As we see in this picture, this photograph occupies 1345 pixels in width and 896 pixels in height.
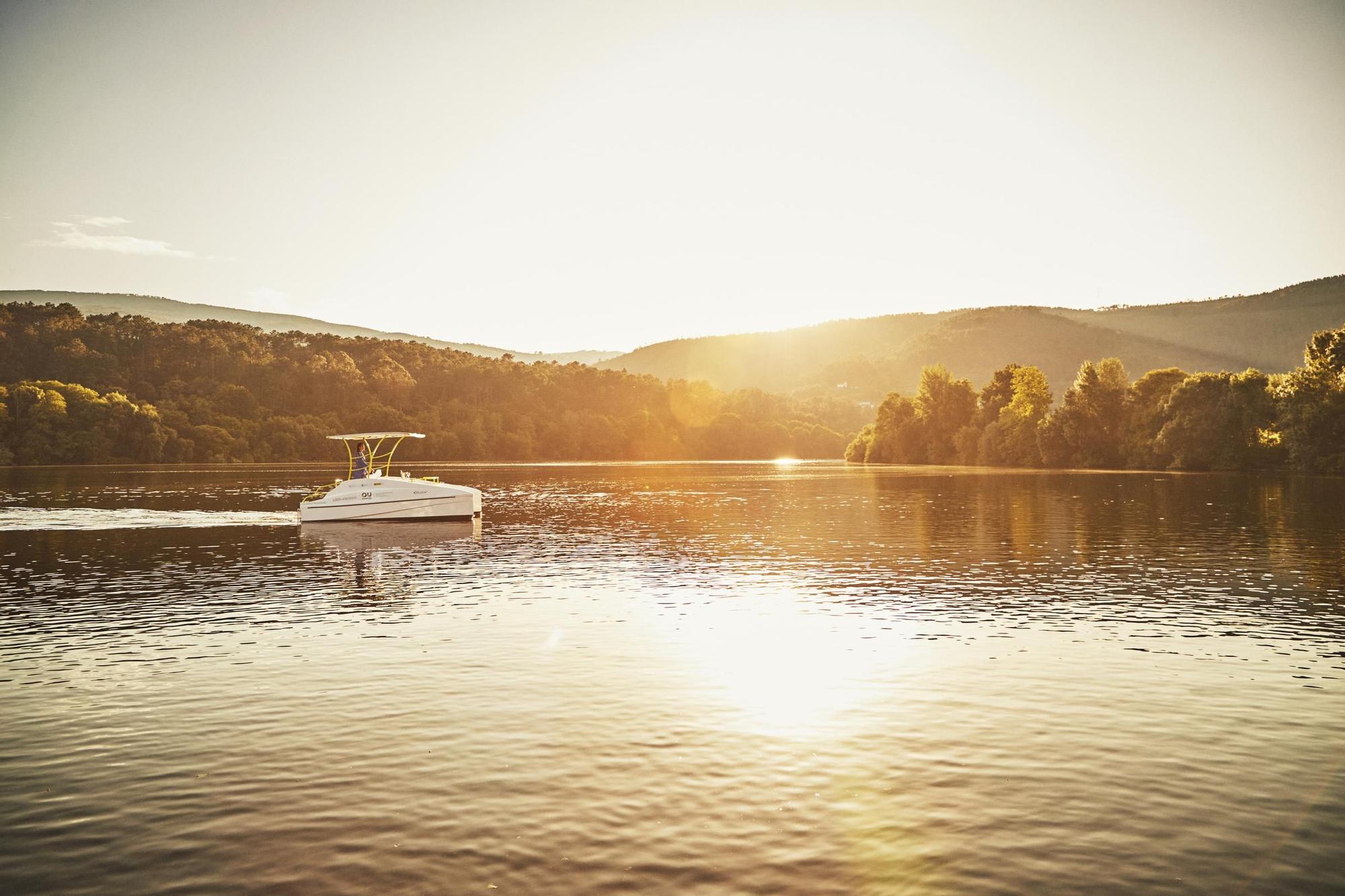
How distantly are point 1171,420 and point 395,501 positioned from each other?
117 m

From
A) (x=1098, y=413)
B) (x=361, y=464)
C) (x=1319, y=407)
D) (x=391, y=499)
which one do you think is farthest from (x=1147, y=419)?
(x=361, y=464)

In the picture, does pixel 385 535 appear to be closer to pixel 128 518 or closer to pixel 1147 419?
pixel 128 518

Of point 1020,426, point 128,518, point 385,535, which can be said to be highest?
point 1020,426

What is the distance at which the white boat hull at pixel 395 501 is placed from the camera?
2547 inches

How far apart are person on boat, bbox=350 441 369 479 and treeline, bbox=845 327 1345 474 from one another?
344 ft

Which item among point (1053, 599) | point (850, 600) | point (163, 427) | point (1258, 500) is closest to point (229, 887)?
point (850, 600)

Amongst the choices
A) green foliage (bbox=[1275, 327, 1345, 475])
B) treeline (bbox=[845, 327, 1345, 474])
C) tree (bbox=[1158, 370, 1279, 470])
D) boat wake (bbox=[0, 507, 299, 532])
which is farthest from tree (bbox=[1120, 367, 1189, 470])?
boat wake (bbox=[0, 507, 299, 532])

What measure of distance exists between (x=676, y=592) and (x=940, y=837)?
73.3 feet

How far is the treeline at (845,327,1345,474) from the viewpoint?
11850cm

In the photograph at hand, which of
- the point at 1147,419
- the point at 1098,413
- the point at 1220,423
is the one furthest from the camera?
the point at 1098,413

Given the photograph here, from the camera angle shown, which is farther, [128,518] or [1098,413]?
[1098,413]

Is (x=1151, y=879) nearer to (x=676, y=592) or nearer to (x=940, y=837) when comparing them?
(x=940, y=837)

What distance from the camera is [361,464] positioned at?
66.8 metres

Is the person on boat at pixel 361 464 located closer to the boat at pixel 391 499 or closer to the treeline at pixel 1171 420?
the boat at pixel 391 499
